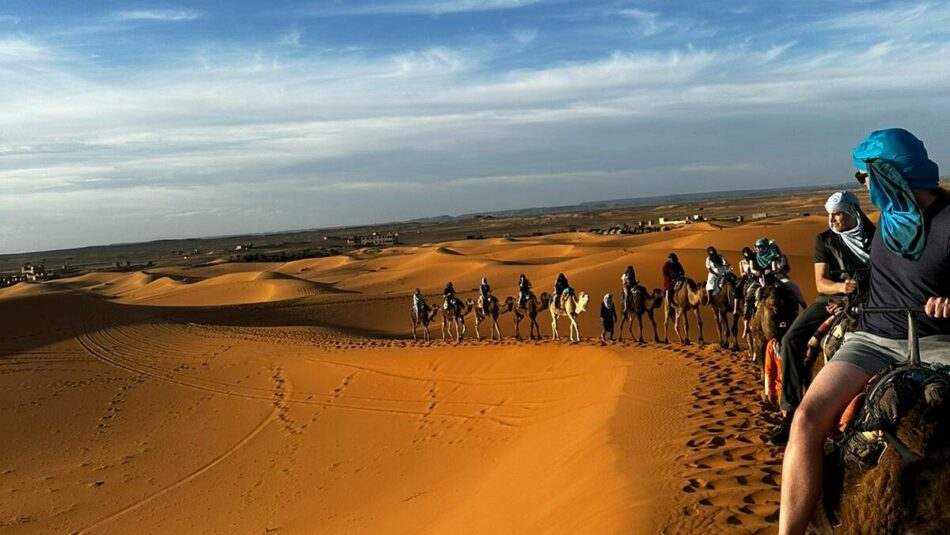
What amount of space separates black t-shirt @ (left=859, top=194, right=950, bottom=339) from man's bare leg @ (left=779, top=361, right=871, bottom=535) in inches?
14.3

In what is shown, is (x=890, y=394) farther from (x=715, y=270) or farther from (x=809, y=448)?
(x=715, y=270)

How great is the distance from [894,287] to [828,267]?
2.80m

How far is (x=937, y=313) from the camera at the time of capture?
3117 mm

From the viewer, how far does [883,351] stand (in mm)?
3436

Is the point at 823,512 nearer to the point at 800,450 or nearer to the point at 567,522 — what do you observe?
the point at 800,450

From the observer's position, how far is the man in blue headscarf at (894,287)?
3252 millimetres

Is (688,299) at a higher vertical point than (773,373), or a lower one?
lower

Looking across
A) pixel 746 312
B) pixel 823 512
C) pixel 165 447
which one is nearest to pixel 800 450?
pixel 823 512

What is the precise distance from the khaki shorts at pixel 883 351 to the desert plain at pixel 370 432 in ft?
6.26

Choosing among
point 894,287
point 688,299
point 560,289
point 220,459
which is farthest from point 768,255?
point 560,289

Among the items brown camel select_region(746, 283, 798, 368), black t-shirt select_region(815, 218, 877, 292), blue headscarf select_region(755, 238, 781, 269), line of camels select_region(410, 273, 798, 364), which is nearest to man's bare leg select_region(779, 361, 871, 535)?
black t-shirt select_region(815, 218, 877, 292)

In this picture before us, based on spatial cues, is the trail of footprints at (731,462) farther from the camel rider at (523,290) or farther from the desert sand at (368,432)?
the camel rider at (523,290)

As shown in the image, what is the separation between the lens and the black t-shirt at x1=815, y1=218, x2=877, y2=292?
591cm

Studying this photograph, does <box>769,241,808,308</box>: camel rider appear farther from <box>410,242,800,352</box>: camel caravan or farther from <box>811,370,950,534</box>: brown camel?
<box>811,370,950,534</box>: brown camel
